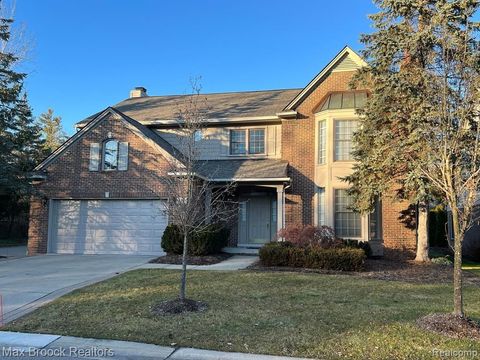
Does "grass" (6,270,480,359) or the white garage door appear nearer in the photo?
"grass" (6,270,480,359)

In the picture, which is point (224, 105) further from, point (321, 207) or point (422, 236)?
point (422, 236)

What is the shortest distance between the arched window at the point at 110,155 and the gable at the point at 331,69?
7219 millimetres

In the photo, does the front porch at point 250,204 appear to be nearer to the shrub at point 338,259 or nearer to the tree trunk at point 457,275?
the shrub at point 338,259

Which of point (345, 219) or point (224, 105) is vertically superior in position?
point (224, 105)

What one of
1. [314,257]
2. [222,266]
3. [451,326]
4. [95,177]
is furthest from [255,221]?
[451,326]

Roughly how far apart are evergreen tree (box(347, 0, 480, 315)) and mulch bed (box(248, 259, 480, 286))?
2.20m

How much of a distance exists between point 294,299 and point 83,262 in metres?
8.97

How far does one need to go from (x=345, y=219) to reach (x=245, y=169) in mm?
4574

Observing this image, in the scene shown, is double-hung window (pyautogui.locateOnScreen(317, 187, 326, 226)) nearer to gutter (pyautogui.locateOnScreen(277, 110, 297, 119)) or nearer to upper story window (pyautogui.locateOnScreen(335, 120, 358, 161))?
upper story window (pyautogui.locateOnScreen(335, 120, 358, 161))

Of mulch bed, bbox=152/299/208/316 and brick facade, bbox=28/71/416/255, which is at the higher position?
brick facade, bbox=28/71/416/255

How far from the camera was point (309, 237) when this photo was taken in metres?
14.3

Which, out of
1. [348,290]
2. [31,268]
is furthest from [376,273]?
[31,268]

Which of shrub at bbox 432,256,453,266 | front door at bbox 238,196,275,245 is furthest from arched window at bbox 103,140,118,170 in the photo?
shrub at bbox 432,256,453,266

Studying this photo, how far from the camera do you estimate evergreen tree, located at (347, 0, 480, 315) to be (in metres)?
7.29
